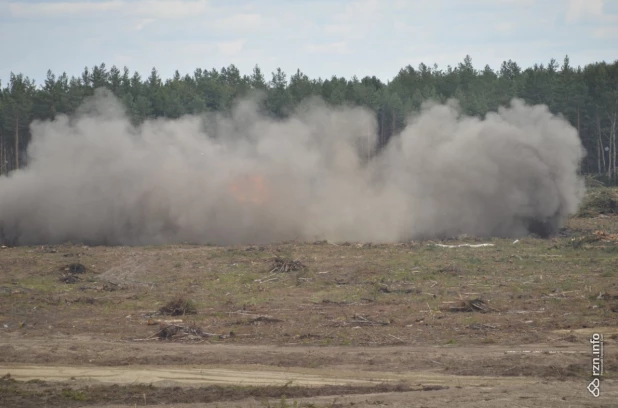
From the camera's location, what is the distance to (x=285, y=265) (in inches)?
1506

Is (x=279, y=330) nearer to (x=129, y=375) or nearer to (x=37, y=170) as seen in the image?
(x=129, y=375)

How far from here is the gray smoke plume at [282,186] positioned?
1916 inches

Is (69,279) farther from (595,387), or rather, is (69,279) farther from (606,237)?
(606,237)

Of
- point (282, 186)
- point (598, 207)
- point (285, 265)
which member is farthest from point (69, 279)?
point (598, 207)

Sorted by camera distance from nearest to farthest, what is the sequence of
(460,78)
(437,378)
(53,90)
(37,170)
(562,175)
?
(437,378) → (562,175) → (37,170) → (53,90) → (460,78)

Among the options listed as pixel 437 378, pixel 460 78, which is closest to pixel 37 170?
pixel 437 378

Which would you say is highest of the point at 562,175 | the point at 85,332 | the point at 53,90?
the point at 53,90

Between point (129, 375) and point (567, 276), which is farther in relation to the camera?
point (567, 276)

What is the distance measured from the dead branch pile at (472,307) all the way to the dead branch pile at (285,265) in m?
11.0

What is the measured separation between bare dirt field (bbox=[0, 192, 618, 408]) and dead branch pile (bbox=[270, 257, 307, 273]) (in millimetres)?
91

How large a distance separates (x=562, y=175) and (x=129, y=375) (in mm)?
33557

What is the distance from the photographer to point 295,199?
50.4m

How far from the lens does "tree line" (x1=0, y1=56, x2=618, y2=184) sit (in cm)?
8412

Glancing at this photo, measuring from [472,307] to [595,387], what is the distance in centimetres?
985
